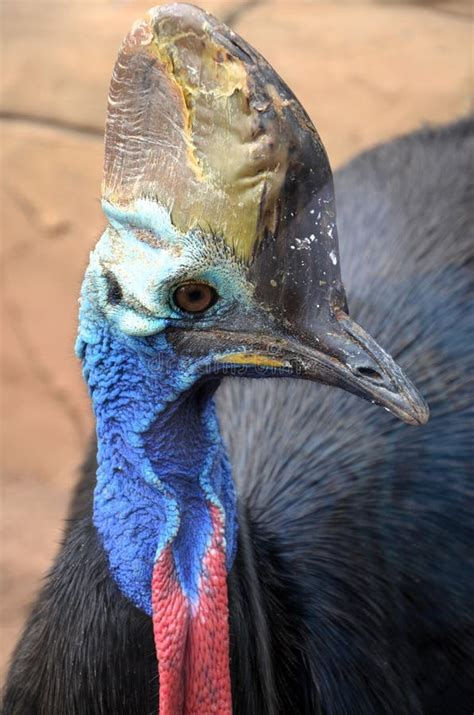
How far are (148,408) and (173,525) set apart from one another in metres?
0.14

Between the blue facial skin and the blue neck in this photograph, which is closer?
the blue facial skin

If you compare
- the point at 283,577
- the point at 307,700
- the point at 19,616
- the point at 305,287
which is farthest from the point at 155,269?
the point at 19,616

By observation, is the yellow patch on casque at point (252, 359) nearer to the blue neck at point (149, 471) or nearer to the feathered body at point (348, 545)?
the blue neck at point (149, 471)

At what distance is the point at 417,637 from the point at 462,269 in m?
0.63

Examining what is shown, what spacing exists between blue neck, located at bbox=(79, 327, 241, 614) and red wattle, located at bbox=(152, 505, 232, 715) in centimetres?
1

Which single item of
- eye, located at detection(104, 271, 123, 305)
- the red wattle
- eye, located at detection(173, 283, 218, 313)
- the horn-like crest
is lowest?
the red wattle

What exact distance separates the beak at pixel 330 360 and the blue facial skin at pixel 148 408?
0.10 ft

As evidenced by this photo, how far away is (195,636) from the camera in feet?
4.17

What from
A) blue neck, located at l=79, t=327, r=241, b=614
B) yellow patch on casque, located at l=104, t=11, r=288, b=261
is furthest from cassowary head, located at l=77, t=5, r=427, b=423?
blue neck, located at l=79, t=327, r=241, b=614

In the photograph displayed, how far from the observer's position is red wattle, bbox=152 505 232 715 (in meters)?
1.25

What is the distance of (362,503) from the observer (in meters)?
1.61

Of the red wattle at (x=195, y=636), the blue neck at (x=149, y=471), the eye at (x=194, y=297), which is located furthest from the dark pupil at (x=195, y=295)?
the red wattle at (x=195, y=636)

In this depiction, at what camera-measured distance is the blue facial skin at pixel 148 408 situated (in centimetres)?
108

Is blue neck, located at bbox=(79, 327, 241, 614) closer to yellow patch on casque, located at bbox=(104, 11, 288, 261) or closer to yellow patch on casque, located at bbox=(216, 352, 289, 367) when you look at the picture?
yellow patch on casque, located at bbox=(216, 352, 289, 367)
